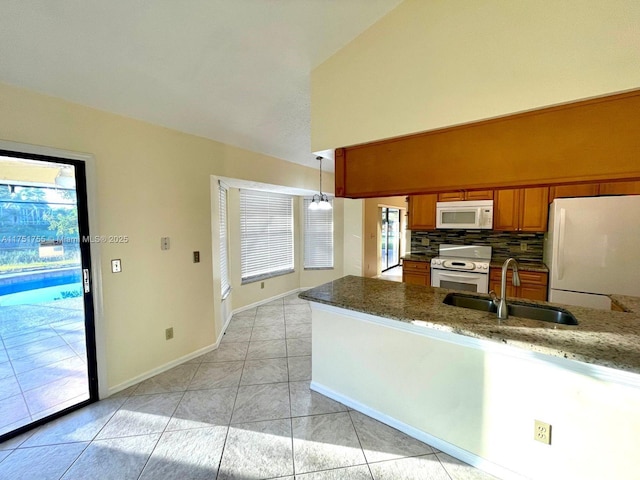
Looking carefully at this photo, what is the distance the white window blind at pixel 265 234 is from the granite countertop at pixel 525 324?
2.77 metres

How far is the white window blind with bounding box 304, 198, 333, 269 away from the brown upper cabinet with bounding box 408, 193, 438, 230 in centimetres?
188

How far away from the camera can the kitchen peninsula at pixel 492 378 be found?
4.10 feet

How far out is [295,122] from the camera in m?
2.76

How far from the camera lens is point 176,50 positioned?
1712 millimetres

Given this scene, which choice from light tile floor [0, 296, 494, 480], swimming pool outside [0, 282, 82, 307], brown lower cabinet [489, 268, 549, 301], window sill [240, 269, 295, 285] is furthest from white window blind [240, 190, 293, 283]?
brown lower cabinet [489, 268, 549, 301]

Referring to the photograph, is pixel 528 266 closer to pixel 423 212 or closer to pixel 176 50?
pixel 423 212

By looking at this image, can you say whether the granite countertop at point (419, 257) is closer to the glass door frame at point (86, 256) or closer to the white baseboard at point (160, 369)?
the white baseboard at point (160, 369)

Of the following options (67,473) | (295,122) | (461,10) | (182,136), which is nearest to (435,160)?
(461,10)

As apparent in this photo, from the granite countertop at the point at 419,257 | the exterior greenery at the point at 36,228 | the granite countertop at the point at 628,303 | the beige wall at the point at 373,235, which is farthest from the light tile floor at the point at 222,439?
the beige wall at the point at 373,235

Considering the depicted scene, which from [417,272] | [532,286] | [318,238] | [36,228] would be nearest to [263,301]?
[318,238]

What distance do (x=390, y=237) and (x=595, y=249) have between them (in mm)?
4967

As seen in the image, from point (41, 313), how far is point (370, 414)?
2843mm

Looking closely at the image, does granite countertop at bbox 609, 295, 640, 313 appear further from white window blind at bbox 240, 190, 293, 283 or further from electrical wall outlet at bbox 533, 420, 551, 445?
white window blind at bbox 240, 190, 293, 283

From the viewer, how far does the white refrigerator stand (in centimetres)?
247
